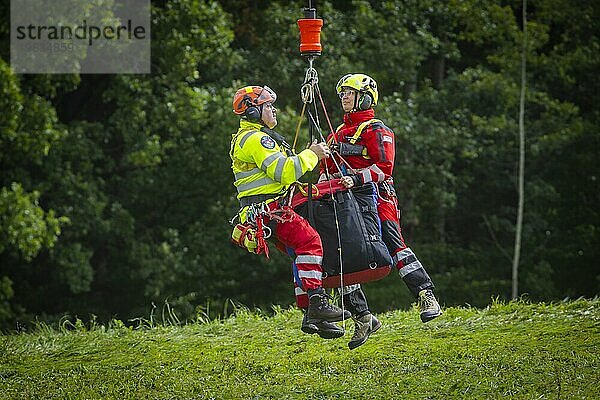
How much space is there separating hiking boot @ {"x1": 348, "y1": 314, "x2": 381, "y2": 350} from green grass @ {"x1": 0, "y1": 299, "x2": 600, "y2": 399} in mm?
431

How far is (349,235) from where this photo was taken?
8188 mm

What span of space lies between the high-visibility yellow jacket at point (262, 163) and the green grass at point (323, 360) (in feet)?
5.44

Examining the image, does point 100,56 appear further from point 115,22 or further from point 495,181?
point 495,181

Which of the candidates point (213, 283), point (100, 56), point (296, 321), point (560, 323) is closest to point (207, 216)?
point (213, 283)

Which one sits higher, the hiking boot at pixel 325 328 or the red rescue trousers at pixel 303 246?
the red rescue trousers at pixel 303 246

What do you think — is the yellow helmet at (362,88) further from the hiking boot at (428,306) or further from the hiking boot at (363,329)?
the hiking boot at (363,329)

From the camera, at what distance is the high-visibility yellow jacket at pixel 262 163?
26.4 feet

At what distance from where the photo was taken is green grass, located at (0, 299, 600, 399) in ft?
29.0

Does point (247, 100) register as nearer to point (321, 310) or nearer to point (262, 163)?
→ point (262, 163)

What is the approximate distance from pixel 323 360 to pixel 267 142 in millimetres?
2469

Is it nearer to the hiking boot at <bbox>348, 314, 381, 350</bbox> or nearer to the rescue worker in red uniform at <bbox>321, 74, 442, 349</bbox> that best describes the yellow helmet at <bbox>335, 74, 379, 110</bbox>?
the rescue worker in red uniform at <bbox>321, 74, 442, 349</bbox>

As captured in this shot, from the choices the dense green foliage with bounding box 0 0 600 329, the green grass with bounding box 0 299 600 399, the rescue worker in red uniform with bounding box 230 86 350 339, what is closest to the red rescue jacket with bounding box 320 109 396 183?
the rescue worker in red uniform with bounding box 230 86 350 339

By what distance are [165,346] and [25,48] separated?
366 inches

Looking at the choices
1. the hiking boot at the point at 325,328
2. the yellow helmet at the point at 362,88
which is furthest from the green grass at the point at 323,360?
the yellow helmet at the point at 362,88
